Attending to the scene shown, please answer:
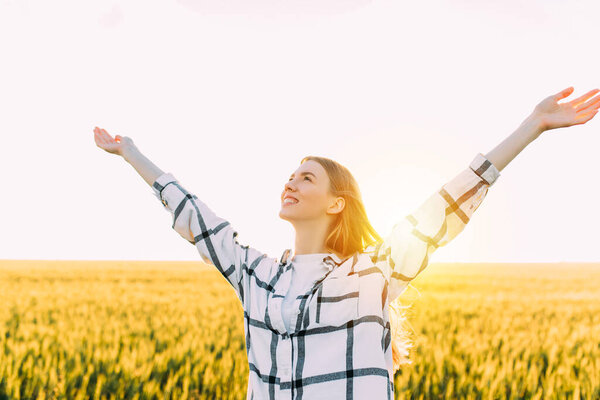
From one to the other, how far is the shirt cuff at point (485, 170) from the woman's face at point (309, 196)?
551mm

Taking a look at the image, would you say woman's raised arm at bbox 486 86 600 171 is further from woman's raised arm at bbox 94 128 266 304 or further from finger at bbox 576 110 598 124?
woman's raised arm at bbox 94 128 266 304

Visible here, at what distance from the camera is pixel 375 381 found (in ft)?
5.83

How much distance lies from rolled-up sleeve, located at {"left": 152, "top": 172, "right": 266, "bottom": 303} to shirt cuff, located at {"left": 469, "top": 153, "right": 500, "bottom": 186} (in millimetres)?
848

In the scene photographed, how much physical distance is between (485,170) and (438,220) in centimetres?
23

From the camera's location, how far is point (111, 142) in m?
2.45

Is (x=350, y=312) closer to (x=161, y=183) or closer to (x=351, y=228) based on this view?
(x=351, y=228)

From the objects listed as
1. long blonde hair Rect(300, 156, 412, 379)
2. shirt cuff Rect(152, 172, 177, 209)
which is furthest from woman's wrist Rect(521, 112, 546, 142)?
shirt cuff Rect(152, 172, 177, 209)

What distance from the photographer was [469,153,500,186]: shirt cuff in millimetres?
1856

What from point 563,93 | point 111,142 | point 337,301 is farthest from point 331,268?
point 111,142

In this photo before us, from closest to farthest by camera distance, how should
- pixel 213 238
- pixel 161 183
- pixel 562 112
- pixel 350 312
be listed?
pixel 350 312
pixel 562 112
pixel 213 238
pixel 161 183

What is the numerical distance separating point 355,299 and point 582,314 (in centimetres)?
1174

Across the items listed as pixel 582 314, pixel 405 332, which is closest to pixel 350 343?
pixel 405 332

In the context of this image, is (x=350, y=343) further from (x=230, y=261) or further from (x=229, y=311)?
(x=229, y=311)

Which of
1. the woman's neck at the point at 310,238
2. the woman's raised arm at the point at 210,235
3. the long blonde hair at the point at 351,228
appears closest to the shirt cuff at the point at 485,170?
the long blonde hair at the point at 351,228
